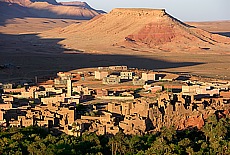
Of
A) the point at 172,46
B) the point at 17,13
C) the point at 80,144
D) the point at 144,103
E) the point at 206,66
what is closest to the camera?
the point at 80,144

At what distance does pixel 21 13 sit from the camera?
15050cm

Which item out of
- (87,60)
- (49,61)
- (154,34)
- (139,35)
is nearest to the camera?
(49,61)

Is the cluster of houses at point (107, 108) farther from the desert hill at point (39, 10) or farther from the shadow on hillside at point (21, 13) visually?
the desert hill at point (39, 10)

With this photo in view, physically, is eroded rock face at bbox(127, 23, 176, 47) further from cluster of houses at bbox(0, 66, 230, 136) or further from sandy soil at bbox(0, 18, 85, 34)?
cluster of houses at bbox(0, 66, 230, 136)

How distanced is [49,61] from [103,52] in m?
12.0

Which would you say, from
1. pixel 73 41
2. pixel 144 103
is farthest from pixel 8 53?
pixel 144 103

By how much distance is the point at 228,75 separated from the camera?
144 feet

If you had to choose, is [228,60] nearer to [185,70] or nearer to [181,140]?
[185,70]

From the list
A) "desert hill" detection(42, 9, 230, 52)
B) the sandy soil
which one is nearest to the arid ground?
"desert hill" detection(42, 9, 230, 52)

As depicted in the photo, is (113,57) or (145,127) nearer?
(145,127)

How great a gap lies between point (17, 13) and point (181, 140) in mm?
132313

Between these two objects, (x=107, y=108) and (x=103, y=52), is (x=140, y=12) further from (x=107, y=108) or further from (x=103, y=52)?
(x=107, y=108)

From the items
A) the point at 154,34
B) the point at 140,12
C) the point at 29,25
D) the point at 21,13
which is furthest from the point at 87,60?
the point at 21,13

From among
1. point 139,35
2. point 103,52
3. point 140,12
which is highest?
point 140,12
